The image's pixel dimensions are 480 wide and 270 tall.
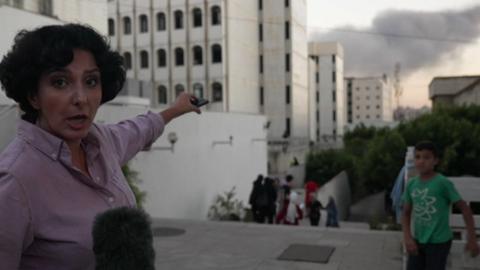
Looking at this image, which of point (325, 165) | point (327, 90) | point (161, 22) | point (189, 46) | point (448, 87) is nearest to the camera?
point (448, 87)

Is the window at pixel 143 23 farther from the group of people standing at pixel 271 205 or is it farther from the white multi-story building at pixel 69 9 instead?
the group of people standing at pixel 271 205

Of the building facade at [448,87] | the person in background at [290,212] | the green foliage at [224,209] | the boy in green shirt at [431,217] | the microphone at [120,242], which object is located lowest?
the green foliage at [224,209]

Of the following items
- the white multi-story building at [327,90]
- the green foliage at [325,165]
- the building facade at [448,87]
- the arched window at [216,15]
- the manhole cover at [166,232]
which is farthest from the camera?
the white multi-story building at [327,90]

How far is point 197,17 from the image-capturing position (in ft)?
127

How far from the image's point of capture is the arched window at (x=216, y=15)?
3728cm

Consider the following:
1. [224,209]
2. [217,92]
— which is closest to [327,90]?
[217,92]

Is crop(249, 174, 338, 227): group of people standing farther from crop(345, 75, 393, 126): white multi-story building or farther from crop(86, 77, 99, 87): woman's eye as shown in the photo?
crop(345, 75, 393, 126): white multi-story building

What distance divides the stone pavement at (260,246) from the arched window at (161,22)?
32.2 m

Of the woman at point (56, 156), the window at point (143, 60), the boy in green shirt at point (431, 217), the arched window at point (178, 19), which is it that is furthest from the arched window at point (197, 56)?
the woman at point (56, 156)

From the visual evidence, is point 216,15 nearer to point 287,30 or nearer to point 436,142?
point 287,30

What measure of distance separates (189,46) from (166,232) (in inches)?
1235

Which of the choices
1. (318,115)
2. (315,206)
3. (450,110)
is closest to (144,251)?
(315,206)

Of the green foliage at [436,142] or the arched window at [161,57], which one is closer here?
the green foliage at [436,142]

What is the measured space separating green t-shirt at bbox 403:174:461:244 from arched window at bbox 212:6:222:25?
34634 millimetres
